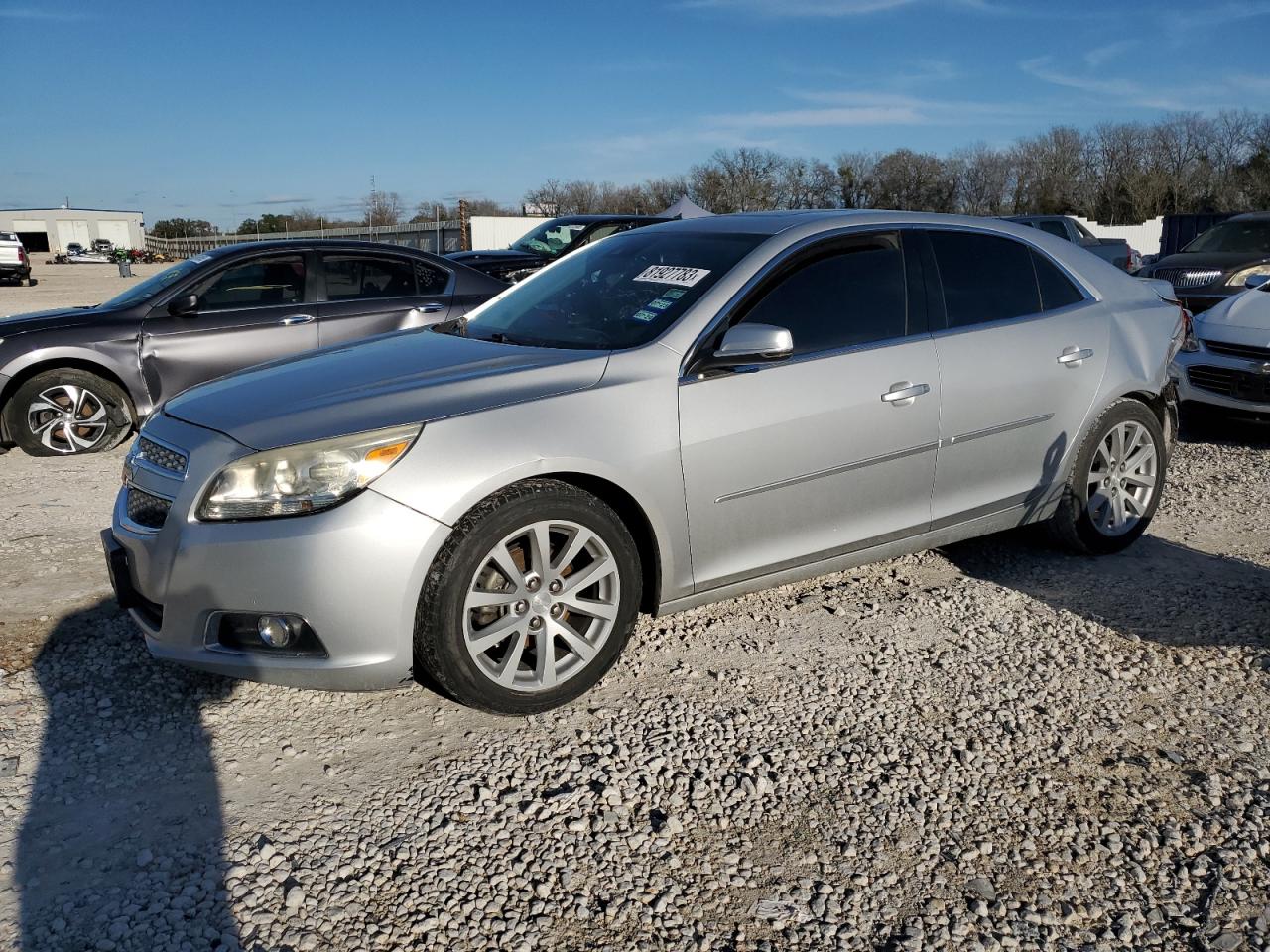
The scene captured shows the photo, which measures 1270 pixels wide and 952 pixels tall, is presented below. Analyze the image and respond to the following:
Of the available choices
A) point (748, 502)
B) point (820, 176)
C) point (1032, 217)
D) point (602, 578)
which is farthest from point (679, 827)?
point (820, 176)

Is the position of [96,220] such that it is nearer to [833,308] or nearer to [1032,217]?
[1032,217]

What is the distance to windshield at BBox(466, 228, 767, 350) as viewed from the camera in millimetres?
3748

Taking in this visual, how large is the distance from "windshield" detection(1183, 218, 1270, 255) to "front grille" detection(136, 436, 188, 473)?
13897mm

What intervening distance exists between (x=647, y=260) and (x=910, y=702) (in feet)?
6.61

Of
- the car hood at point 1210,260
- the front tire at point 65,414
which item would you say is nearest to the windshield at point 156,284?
the front tire at point 65,414

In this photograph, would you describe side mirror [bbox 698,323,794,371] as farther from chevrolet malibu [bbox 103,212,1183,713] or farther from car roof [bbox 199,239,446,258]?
car roof [bbox 199,239,446,258]

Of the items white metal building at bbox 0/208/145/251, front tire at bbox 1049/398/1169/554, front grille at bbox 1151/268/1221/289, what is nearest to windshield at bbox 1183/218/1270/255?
front grille at bbox 1151/268/1221/289

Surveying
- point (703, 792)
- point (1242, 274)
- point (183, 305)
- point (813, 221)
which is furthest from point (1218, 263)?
point (703, 792)

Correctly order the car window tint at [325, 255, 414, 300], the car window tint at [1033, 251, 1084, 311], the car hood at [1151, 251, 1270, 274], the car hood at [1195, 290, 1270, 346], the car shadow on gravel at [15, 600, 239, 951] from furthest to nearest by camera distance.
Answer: the car hood at [1151, 251, 1270, 274], the car window tint at [325, 255, 414, 300], the car hood at [1195, 290, 1270, 346], the car window tint at [1033, 251, 1084, 311], the car shadow on gravel at [15, 600, 239, 951]

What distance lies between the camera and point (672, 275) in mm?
3939

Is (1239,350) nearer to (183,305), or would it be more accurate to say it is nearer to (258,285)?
(258,285)

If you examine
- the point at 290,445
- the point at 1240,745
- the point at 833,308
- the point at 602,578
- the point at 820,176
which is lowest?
the point at 1240,745

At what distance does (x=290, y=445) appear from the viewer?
2.99 meters

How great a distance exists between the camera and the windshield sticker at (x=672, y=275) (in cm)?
384
